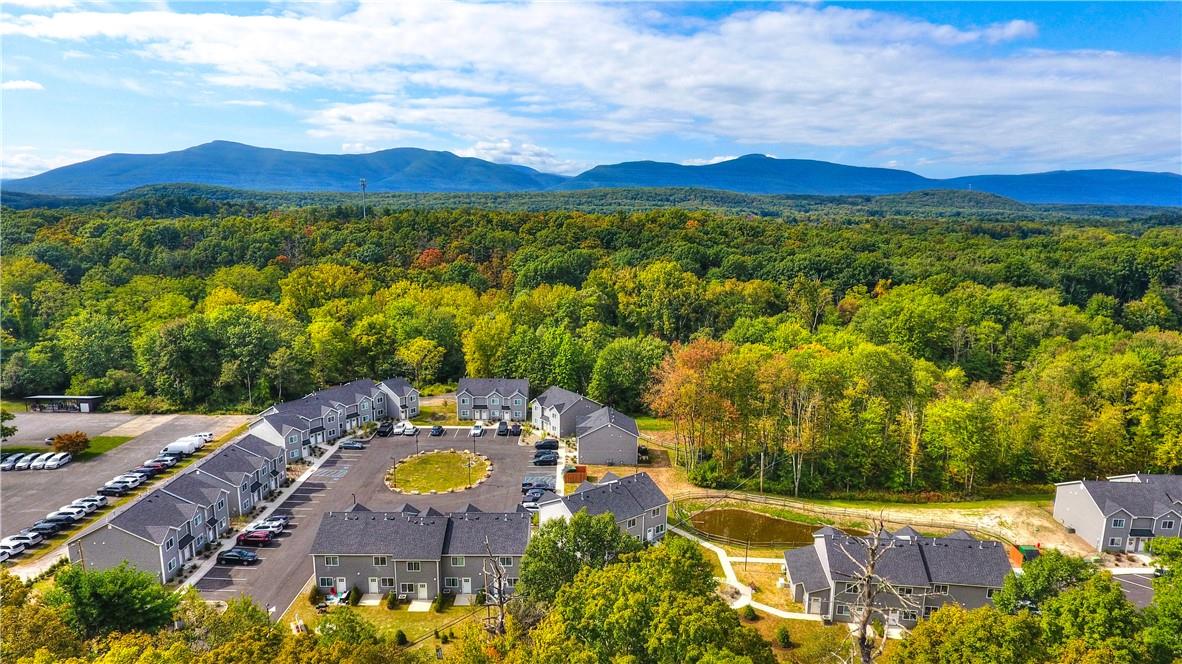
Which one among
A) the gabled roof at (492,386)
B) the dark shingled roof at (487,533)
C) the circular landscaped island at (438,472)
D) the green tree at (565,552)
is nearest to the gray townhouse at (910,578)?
the green tree at (565,552)

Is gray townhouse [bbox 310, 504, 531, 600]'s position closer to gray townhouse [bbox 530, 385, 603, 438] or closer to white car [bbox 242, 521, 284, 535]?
white car [bbox 242, 521, 284, 535]

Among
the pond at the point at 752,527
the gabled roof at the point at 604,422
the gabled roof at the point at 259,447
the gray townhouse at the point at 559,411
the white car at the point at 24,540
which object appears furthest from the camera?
the gray townhouse at the point at 559,411

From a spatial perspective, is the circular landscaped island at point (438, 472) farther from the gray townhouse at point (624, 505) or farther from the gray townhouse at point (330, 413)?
the gray townhouse at point (624, 505)

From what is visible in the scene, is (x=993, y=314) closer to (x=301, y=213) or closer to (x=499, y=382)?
(x=499, y=382)

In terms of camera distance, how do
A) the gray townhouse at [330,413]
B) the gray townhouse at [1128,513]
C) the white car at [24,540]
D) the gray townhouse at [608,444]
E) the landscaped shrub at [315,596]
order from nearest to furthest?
1. the landscaped shrub at [315,596]
2. the white car at [24,540]
3. the gray townhouse at [1128,513]
4. the gray townhouse at [330,413]
5. the gray townhouse at [608,444]

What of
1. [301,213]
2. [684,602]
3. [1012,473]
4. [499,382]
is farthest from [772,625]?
[301,213]

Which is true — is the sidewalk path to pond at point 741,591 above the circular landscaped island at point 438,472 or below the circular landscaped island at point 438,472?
below

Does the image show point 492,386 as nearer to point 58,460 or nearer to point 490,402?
point 490,402
